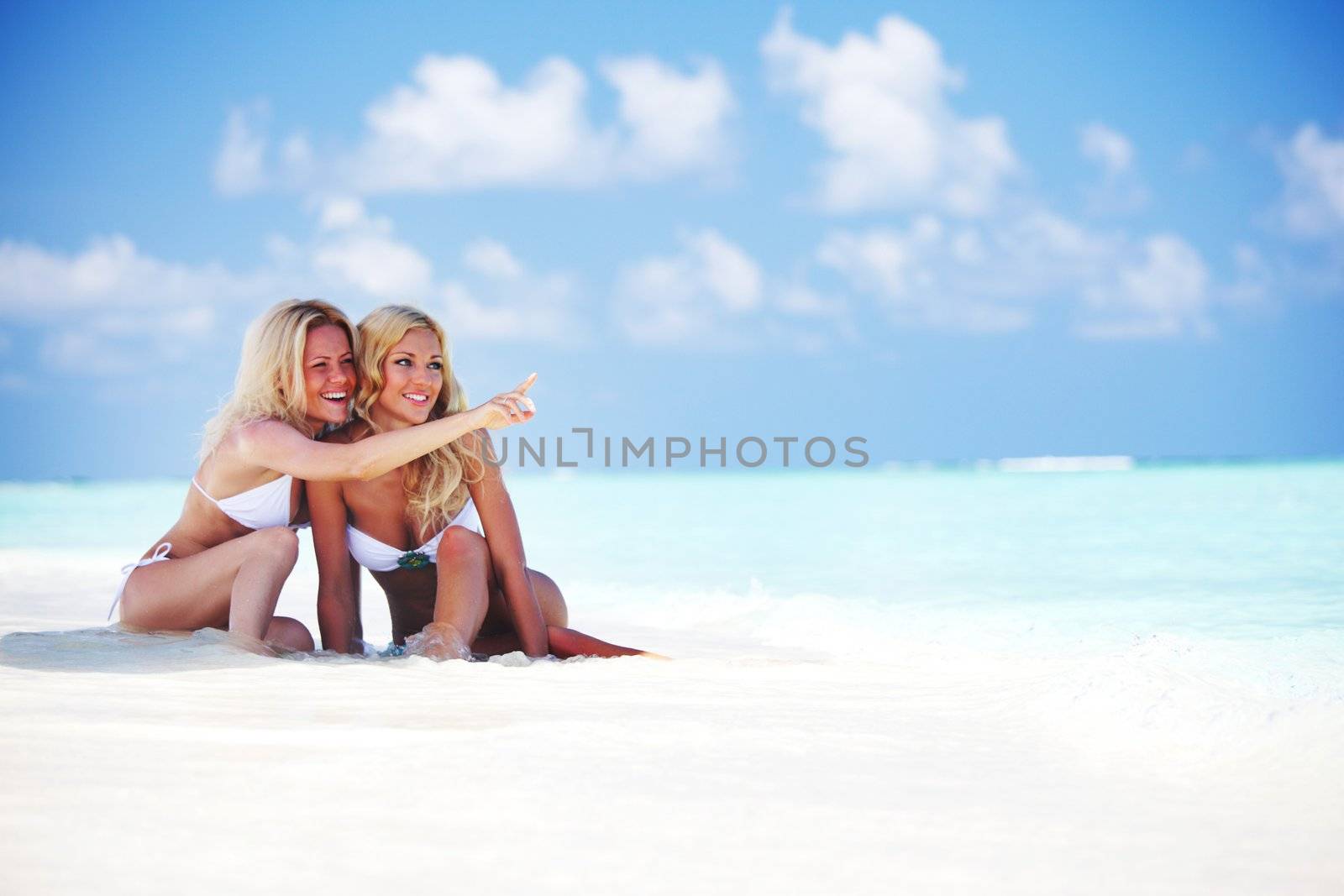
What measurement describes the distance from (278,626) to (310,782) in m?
2.15

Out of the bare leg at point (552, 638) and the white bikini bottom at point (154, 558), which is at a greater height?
the white bikini bottom at point (154, 558)

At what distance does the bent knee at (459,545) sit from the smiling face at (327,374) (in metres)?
0.67

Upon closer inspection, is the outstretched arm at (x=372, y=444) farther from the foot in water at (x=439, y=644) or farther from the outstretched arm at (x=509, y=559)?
the foot in water at (x=439, y=644)

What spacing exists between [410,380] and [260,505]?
2.54 ft

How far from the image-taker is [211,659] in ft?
12.0

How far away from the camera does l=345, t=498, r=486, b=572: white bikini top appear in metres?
4.50

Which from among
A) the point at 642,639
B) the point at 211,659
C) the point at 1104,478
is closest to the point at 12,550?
the point at 642,639

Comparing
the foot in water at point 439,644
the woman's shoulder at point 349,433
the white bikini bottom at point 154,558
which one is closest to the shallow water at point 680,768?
the foot in water at point 439,644

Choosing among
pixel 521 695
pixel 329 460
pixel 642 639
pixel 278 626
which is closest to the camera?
pixel 521 695

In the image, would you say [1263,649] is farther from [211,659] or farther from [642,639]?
[211,659]

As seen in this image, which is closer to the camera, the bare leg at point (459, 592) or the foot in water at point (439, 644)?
the foot in water at point (439, 644)

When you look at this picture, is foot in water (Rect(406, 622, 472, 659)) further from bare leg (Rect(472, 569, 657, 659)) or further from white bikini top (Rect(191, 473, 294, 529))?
white bikini top (Rect(191, 473, 294, 529))

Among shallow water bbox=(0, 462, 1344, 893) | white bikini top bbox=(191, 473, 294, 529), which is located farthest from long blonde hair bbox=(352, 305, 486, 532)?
shallow water bbox=(0, 462, 1344, 893)

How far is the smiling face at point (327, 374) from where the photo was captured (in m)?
4.35
